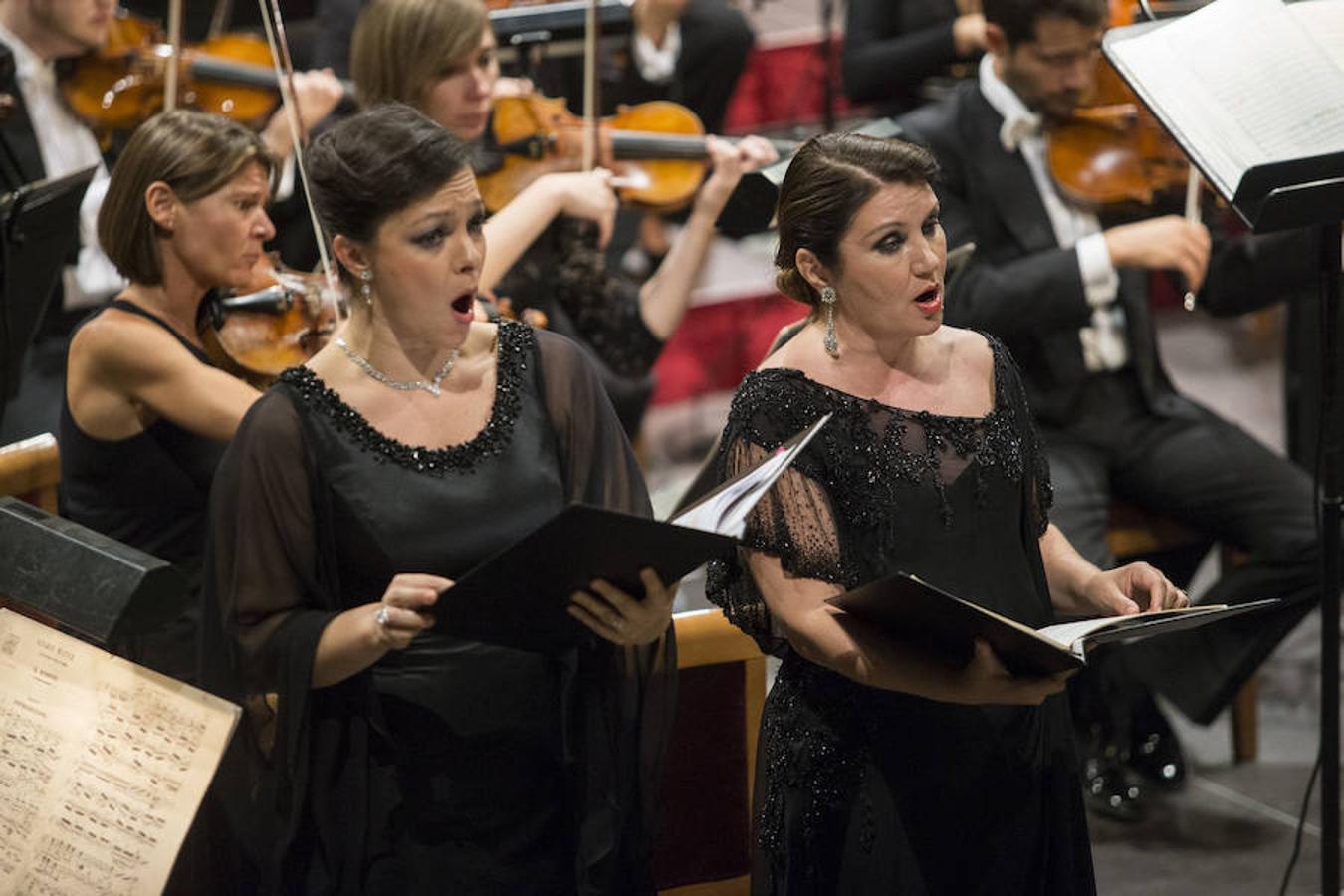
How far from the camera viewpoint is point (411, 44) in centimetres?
362

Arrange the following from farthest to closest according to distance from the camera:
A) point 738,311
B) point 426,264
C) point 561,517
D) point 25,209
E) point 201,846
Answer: point 738,311 → point 25,209 → point 201,846 → point 426,264 → point 561,517

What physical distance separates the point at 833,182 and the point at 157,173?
4.04ft

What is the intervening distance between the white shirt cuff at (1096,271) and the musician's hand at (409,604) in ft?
6.58

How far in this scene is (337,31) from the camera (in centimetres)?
468

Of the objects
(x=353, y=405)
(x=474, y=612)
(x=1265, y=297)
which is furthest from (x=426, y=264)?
(x=1265, y=297)

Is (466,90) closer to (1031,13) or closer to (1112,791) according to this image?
(1031,13)

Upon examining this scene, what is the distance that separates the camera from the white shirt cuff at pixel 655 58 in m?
5.54

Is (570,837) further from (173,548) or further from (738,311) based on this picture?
(738,311)

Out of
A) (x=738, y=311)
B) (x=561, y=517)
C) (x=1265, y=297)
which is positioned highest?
(x=561, y=517)

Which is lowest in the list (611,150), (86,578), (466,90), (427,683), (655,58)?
(655,58)

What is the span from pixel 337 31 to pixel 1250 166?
112 inches

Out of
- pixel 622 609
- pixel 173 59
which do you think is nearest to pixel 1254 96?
pixel 622 609

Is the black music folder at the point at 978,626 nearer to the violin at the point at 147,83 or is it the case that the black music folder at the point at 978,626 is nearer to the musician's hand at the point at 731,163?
the musician's hand at the point at 731,163

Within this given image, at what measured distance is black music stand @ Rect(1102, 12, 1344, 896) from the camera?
7.89ft
